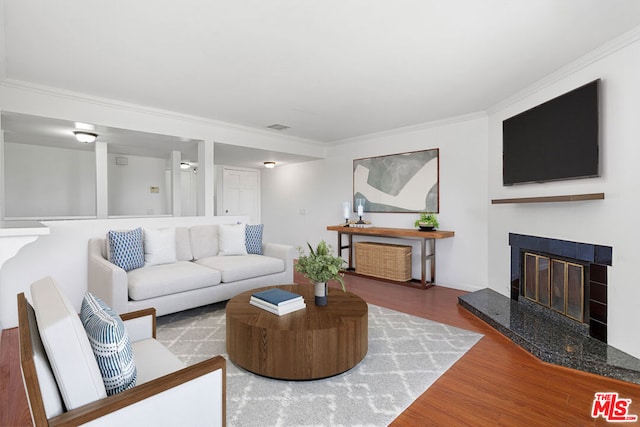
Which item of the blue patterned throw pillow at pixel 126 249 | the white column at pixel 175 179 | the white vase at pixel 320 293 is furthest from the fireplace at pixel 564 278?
the white column at pixel 175 179

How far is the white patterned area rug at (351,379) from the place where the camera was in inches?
69.4

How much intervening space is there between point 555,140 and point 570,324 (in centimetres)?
165

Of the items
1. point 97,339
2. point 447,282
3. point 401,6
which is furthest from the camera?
point 447,282

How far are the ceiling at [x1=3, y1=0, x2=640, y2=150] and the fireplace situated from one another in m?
1.62

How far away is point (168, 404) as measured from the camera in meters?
1.11

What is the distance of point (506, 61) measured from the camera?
2711mm

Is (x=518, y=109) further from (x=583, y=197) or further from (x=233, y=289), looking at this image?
(x=233, y=289)

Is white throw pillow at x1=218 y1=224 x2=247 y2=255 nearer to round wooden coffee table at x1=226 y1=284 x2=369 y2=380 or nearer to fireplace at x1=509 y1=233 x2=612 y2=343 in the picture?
round wooden coffee table at x1=226 y1=284 x2=369 y2=380

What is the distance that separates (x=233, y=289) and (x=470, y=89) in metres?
3.30

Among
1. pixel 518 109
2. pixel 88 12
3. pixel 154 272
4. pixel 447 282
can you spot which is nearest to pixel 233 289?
pixel 154 272

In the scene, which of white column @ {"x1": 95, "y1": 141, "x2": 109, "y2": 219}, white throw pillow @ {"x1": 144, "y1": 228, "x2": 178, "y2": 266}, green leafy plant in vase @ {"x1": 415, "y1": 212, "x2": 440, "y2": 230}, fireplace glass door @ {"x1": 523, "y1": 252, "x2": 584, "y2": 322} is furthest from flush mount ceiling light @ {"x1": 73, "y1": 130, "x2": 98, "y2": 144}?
fireplace glass door @ {"x1": 523, "y1": 252, "x2": 584, "y2": 322}

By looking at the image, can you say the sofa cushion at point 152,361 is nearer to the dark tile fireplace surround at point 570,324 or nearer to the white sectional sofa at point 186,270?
the white sectional sofa at point 186,270

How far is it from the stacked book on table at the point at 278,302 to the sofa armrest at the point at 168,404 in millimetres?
1079

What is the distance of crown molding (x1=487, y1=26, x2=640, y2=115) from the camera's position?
2303mm
